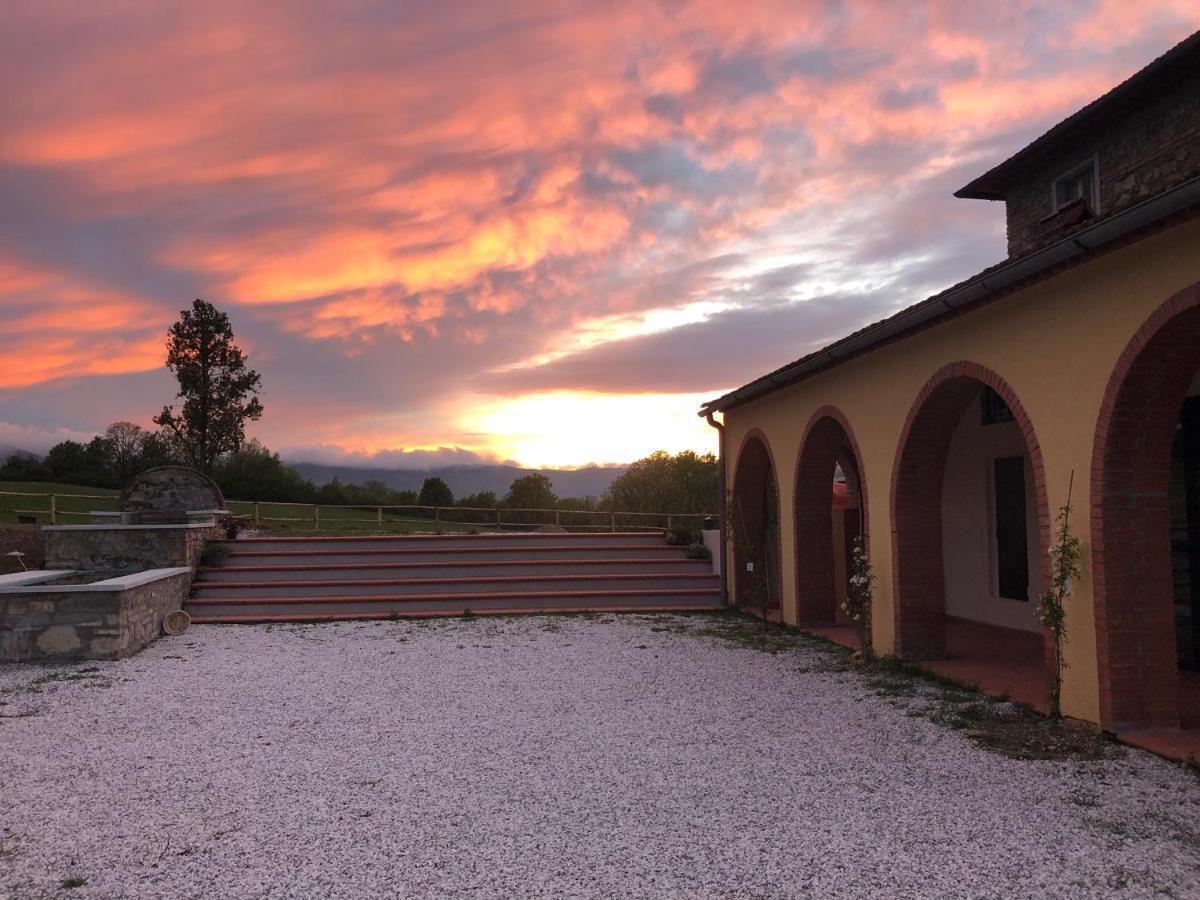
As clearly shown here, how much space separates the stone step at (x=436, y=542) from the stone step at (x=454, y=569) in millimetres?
702

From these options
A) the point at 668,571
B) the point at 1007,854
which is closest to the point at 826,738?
the point at 1007,854

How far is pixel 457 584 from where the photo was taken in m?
13.3

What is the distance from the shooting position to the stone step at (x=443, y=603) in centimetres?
1183

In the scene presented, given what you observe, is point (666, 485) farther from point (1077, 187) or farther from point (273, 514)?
point (1077, 187)

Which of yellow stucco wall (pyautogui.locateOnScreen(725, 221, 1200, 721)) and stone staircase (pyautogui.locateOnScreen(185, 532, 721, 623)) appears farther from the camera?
stone staircase (pyautogui.locateOnScreen(185, 532, 721, 623))

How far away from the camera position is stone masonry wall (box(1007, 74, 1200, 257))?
9258 mm

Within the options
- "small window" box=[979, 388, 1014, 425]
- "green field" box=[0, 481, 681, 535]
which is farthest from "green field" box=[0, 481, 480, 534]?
Answer: "small window" box=[979, 388, 1014, 425]

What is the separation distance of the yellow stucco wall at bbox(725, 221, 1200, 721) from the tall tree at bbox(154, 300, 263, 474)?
79.9 ft

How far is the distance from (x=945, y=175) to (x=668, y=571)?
8.06 meters

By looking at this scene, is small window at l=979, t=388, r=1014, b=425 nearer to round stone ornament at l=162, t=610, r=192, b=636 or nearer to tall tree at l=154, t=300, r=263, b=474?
round stone ornament at l=162, t=610, r=192, b=636

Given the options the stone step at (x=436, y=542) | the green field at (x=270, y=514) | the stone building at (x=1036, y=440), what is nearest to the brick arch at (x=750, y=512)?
the stone building at (x=1036, y=440)

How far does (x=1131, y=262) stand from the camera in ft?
15.5

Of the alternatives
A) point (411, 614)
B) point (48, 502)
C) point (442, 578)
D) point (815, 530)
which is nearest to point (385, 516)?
point (48, 502)

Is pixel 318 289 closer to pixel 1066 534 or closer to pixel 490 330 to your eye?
pixel 490 330
